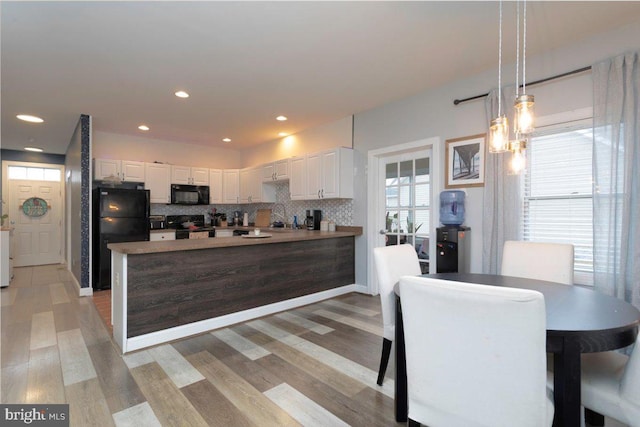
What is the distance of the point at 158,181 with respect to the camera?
5.59 m

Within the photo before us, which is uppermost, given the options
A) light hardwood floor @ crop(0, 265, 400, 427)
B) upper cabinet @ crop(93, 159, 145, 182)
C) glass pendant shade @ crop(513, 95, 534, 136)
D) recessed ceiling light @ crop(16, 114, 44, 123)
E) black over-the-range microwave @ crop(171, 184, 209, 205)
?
recessed ceiling light @ crop(16, 114, 44, 123)

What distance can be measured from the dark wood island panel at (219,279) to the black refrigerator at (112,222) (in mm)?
2660

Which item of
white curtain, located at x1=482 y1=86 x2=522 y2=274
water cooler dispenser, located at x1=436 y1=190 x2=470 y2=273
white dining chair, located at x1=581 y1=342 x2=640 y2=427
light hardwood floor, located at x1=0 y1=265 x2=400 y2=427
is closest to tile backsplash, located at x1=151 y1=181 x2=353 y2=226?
water cooler dispenser, located at x1=436 y1=190 x2=470 y2=273

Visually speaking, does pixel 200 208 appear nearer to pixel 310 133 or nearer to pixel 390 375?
pixel 310 133

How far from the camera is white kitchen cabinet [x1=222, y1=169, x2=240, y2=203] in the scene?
644cm

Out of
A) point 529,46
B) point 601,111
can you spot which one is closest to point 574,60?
point 529,46

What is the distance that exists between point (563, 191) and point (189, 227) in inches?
225

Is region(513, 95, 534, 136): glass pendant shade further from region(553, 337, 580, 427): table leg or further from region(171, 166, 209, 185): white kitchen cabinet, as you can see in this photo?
region(171, 166, 209, 185): white kitchen cabinet

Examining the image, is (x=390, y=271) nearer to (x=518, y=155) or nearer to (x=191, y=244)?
(x=518, y=155)

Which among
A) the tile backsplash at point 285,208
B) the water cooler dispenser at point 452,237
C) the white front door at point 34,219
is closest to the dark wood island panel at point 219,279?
the tile backsplash at point 285,208

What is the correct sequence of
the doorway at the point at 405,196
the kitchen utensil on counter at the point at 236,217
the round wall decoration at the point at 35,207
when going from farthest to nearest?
the kitchen utensil on counter at the point at 236,217, the round wall decoration at the point at 35,207, the doorway at the point at 405,196

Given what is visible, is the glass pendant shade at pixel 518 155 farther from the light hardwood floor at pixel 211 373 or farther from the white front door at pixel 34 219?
the white front door at pixel 34 219

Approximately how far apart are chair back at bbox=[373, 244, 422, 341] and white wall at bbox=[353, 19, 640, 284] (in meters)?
1.32

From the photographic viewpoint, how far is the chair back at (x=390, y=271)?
78.9 inches
